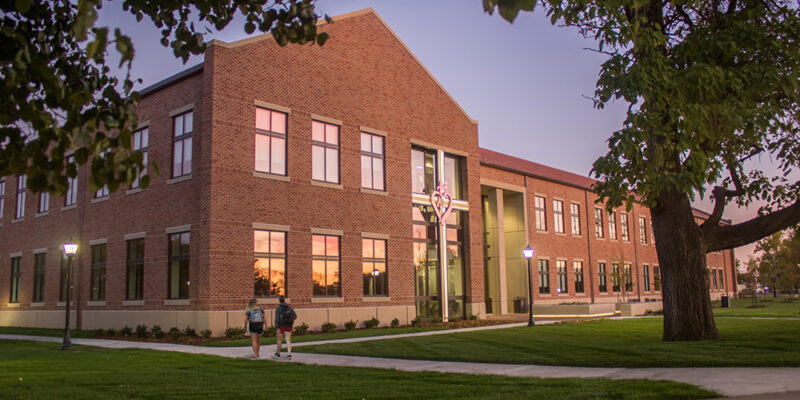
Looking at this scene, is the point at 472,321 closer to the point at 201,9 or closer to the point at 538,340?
the point at 538,340

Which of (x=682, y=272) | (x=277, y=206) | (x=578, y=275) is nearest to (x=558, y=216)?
(x=578, y=275)

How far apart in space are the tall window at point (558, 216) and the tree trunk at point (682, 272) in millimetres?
29076

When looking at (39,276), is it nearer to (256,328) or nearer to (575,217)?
(256,328)

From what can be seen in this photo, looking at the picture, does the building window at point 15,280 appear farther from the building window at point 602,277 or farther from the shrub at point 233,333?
the building window at point 602,277

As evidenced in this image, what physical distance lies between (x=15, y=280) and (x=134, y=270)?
13.9 metres

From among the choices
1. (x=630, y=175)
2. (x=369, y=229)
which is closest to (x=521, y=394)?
(x=630, y=175)

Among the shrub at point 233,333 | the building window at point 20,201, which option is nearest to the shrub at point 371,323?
the shrub at point 233,333

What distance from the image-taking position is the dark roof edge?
2528 cm

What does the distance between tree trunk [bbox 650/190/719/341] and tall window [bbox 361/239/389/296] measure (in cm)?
1380

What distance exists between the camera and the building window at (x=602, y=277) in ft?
169

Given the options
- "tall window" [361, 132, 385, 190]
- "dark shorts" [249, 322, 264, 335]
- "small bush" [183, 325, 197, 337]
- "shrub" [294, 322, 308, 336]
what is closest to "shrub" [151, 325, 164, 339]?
"small bush" [183, 325, 197, 337]

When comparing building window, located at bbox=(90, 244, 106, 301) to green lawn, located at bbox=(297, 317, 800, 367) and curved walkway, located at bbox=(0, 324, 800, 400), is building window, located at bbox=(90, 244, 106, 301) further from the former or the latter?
green lawn, located at bbox=(297, 317, 800, 367)

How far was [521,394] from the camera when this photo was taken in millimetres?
9812

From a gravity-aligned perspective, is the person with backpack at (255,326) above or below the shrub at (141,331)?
above
